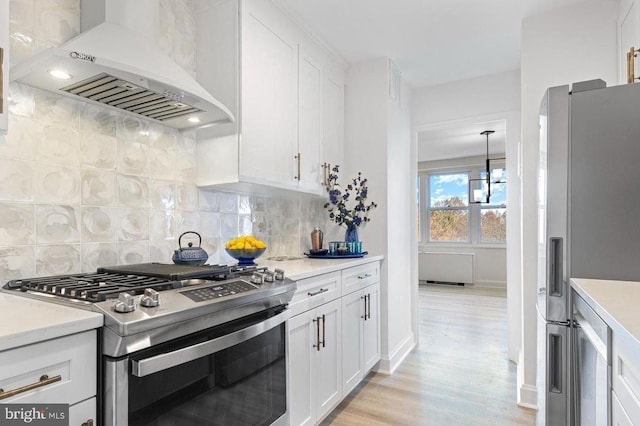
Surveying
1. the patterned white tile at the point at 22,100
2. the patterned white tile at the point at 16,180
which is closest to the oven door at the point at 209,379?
the patterned white tile at the point at 16,180

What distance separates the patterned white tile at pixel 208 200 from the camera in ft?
7.08

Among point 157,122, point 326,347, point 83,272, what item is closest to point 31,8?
point 157,122

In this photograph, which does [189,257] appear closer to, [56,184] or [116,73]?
[56,184]

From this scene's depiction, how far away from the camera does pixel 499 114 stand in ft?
11.3

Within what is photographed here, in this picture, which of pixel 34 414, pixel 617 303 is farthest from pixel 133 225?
pixel 617 303

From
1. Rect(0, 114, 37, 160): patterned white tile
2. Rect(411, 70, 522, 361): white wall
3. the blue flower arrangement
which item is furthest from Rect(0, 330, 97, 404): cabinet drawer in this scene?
Rect(411, 70, 522, 361): white wall

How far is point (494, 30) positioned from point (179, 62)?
7.37 ft

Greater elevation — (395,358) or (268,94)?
(268,94)

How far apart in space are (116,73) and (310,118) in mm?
1536

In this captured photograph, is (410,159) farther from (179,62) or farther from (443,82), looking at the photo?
(179,62)

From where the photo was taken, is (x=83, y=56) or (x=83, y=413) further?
(x=83, y=56)

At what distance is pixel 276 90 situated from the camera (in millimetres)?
2324

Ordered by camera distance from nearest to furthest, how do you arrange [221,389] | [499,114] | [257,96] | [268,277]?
[221,389] < [268,277] < [257,96] < [499,114]

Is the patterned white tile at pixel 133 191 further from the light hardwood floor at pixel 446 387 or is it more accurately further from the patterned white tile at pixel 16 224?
the light hardwood floor at pixel 446 387
